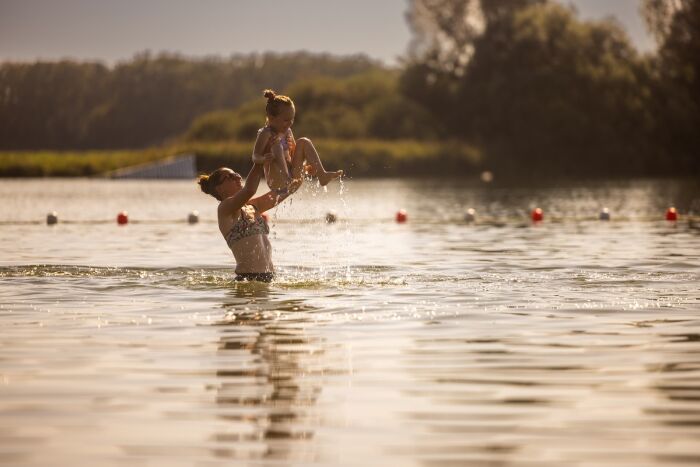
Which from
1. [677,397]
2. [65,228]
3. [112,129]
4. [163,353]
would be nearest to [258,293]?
[163,353]

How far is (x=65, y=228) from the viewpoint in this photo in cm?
3384

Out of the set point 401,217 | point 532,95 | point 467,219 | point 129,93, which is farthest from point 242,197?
point 129,93

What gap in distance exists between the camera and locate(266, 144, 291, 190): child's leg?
17.6 metres

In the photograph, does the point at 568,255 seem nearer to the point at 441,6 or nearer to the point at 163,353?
the point at 163,353

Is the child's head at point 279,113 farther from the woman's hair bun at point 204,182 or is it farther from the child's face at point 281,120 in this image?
the woman's hair bun at point 204,182

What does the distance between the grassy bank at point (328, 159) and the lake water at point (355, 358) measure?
58.7 meters

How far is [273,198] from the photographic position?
712 inches

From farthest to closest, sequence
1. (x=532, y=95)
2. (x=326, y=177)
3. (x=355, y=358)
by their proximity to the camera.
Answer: (x=532, y=95), (x=326, y=177), (x=355, y=358)

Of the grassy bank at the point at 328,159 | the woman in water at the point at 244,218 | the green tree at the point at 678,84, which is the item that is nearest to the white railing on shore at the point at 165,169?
the grassy bank at the point at 328,159

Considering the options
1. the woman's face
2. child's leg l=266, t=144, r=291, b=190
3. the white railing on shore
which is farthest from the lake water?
the white railing on shore

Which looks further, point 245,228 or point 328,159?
point 328,159

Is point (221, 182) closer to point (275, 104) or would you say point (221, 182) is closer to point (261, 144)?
point (261, 144)

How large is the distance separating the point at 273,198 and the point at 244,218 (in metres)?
0.51

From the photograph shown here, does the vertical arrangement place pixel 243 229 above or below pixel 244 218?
below
